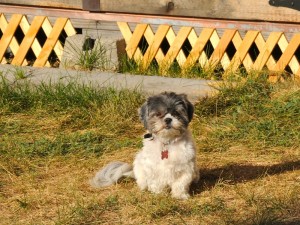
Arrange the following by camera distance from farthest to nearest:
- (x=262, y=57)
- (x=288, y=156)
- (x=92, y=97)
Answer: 1. (x=262, y=57)
2. (x=92, y=97)
3. (x=288, y=156)

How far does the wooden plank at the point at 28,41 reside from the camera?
419 inches

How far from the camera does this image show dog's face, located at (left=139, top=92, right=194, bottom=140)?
6.53 metres

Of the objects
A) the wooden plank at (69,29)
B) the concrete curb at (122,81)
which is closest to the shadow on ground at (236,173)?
the concrete curb at (122,81)

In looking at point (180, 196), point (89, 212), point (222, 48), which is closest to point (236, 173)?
point (180, 196)

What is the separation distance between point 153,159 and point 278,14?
3512 millimetres

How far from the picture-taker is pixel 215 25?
10008 mm

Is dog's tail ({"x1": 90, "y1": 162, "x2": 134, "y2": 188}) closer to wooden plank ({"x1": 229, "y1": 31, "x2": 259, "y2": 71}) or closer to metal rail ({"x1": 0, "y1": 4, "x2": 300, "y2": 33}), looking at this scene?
wooden plank ({"x1": 229, "y1": 31, "x2": 259, "y2": 71})

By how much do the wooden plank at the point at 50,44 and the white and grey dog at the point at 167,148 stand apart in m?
3.86

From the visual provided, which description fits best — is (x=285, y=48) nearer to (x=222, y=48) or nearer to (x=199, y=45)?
(x=222, y=48)

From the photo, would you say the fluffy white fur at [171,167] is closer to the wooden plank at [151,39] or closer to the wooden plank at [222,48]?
the wooden plank at [222,48]

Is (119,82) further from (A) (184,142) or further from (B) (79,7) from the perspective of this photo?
(A) (184,142)

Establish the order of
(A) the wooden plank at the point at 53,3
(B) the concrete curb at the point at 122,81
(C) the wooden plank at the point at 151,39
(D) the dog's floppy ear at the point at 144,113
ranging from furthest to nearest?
(A) the wooden plank at the point at 53,3
(C) the wooden plank at the point at 151,39
(B) the concrete curb at the point at 122,81
(D) the dog's floppy ear at the point at 144,113

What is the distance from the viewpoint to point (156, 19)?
1030 cm

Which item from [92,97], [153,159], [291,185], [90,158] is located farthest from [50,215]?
[92,97]
